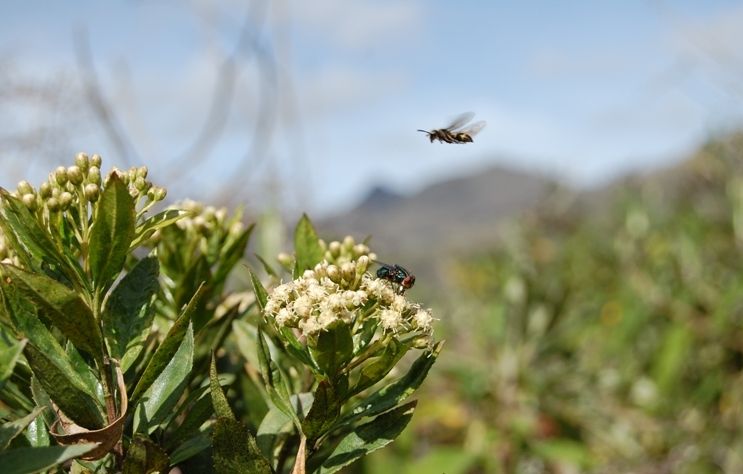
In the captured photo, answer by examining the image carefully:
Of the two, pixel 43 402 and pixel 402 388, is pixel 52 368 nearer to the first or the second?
pixel 43 402

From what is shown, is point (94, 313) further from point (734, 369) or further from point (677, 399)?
point (734, 369)

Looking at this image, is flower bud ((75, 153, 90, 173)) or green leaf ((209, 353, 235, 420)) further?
flower bud ((75, 153, 90, 173))

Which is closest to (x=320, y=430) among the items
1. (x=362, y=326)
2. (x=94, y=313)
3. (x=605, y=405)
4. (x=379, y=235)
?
(x=362, y=326)

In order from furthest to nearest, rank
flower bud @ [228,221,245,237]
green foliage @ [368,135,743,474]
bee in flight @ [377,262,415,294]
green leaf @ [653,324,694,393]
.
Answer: green leaf @ [653,324,694,393] < green foliage @ [368,135,743,474] < flower bud @ [228,221,245,237] < bee in flight @ [377,262,415,294]

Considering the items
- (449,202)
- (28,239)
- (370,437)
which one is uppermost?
(28,239)

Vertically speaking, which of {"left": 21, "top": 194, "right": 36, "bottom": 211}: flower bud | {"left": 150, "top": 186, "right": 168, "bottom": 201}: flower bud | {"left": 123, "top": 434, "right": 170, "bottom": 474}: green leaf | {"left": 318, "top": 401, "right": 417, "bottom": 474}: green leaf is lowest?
{"left": 318, "top": 401, "right": 417, "bottom": 474}: green leaf

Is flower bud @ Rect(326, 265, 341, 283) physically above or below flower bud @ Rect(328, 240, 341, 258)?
below

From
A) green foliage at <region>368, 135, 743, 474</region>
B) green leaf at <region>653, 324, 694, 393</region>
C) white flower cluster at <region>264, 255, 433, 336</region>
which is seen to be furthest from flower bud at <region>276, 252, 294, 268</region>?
green leaf at <region>653, 324, 694, 393</region>

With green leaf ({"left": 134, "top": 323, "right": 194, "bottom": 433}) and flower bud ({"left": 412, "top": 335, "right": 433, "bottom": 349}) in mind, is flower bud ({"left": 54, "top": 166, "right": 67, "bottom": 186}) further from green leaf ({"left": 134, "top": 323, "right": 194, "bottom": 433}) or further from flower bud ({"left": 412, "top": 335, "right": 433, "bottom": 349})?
flower bud ({"left": 412, "top": 335, "right": 433, "bottom": 349})

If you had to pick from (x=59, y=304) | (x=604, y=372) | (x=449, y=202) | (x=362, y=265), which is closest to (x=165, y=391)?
(x=59, y=304)
